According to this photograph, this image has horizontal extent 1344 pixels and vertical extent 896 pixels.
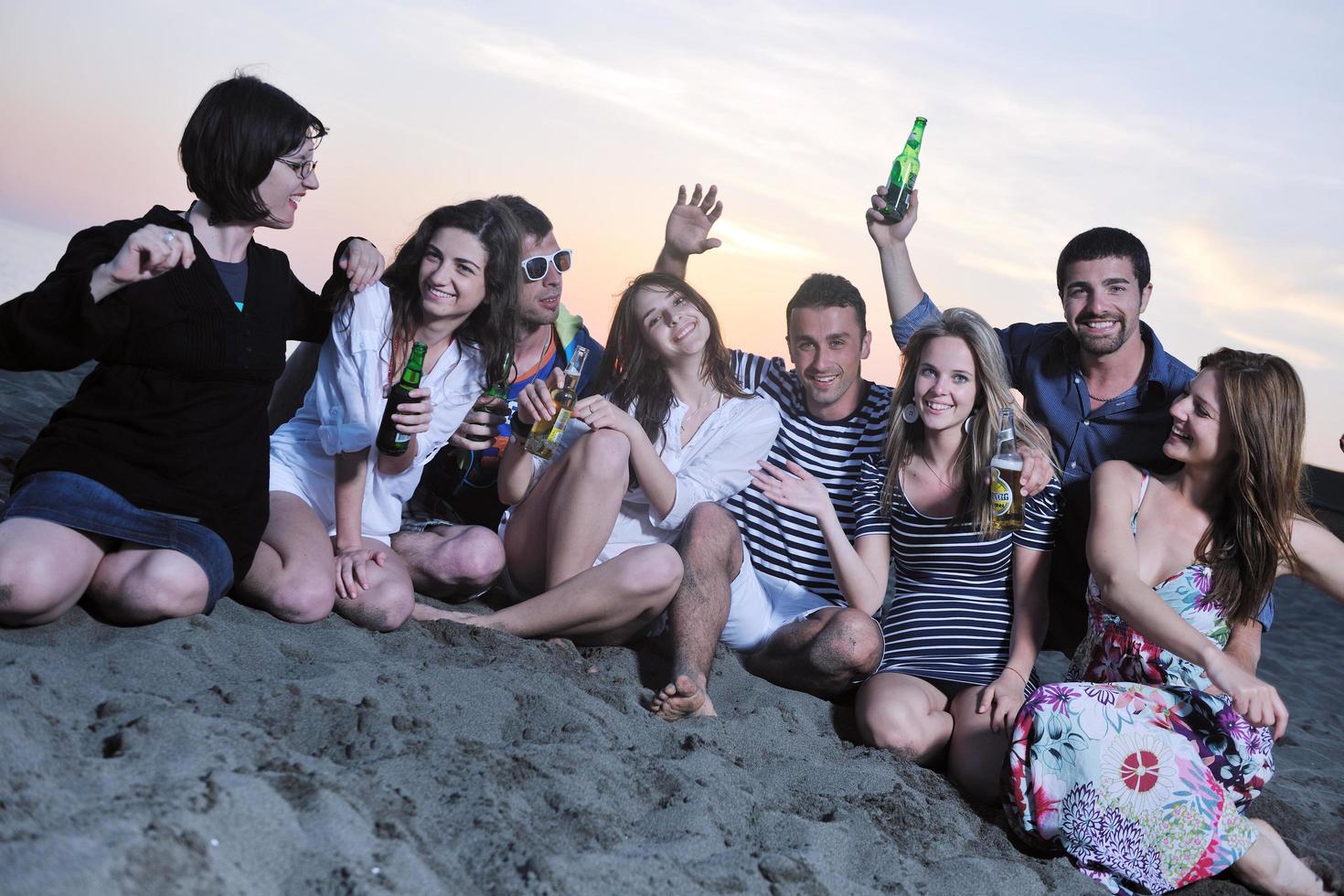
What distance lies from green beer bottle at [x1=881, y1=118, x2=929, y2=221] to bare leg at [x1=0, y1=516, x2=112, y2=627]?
357cm

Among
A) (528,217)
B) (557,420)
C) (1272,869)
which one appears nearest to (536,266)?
(528,217)

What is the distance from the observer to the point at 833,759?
11.6 feet

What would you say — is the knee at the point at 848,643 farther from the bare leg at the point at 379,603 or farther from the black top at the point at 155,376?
the black top at the point at 155,376

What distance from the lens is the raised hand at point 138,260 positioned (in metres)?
3.02

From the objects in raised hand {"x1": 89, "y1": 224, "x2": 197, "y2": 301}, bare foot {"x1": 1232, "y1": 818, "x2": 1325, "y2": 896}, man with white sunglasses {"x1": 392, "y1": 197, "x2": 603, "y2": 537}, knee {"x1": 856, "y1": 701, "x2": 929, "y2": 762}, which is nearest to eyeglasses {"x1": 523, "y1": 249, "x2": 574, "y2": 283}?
man with white sunglasses {"x1": 392, "y1": 197, "x2": 603, "y2": 537}

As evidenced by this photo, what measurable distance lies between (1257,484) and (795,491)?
4.97 ft

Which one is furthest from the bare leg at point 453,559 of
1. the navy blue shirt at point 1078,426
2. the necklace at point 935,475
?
the navy blue shirt at point 1078,426

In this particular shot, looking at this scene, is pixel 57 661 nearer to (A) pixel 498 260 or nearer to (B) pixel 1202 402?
(A) pixel 498 260

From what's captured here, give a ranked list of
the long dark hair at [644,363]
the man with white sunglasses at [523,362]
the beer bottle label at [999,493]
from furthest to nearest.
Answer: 1. the man with white sunglasses at [523,362]
2. the long dark hair at [644,363]
3. the beer bottle label at [999,493]

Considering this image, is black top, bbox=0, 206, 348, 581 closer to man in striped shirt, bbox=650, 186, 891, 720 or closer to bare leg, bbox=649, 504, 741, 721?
bare leg, bbox=649, 504, 741, 721

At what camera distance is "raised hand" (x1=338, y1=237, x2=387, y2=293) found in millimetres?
3760

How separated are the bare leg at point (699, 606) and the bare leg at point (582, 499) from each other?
1.05 feet

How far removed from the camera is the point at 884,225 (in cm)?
505

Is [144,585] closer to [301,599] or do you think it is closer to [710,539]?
[301,599]
